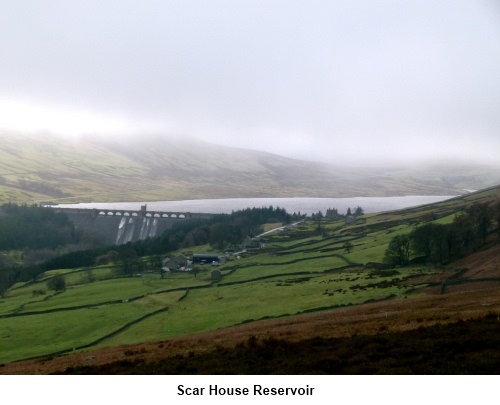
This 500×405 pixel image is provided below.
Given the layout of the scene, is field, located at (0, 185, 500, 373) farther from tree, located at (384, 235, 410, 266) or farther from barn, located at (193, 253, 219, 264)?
barn, located at (193, 253, 219, 264)

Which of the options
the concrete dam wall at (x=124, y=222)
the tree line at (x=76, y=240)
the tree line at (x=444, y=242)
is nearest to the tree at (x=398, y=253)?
the tree line at (x=444, y=242)

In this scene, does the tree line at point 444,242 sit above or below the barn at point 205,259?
above

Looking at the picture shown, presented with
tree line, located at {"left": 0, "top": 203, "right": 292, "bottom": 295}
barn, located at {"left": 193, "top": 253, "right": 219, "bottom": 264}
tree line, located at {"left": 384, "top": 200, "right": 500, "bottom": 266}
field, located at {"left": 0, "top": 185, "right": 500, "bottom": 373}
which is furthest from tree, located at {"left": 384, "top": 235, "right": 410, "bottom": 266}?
tree line, located at {"left": 0, "top": 203, "right": 292, "bottom": 295}

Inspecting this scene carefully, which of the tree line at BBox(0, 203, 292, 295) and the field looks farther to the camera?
the tree line at BBox(0, 203, 292, 295)

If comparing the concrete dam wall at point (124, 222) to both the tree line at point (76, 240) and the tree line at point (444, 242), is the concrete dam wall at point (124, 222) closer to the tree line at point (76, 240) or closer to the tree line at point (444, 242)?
the tree line at point (76, 240)

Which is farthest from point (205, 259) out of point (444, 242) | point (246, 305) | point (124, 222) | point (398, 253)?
point (124, 222)

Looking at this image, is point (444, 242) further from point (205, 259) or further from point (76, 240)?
point (76, 240)
